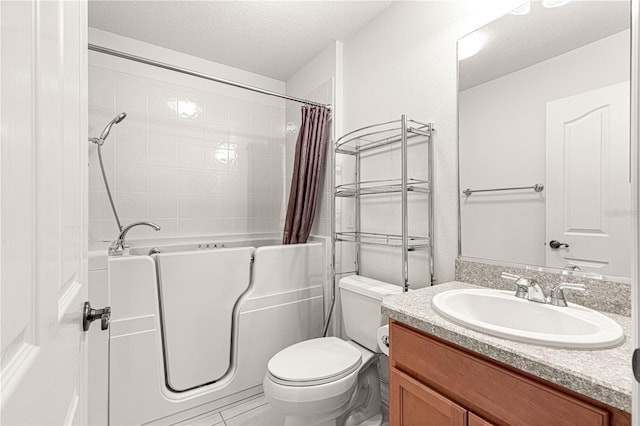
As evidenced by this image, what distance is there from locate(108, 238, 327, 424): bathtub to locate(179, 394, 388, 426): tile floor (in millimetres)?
38

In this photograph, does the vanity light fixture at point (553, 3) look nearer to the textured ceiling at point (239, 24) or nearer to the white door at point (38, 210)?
the textured ceiling at point (239, 24)

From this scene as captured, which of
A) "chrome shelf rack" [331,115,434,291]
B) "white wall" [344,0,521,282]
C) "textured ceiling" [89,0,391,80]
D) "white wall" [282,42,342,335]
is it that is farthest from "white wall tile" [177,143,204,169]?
"white wall" [344,0,521,282]

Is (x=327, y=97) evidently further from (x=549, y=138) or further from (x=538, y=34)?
(x=549, y=138)

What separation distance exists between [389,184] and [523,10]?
3.22 feet

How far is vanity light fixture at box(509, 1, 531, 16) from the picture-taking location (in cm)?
120

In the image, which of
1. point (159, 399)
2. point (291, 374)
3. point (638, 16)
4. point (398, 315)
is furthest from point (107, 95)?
point (638, 16)

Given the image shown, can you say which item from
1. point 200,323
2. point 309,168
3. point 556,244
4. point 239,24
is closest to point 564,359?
point 556,244

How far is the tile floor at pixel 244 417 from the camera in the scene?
1624 millimetres

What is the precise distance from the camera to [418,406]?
0.94m

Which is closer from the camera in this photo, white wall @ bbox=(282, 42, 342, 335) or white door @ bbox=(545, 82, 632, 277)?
white door @ bbox=(545, 82, 632, 277)

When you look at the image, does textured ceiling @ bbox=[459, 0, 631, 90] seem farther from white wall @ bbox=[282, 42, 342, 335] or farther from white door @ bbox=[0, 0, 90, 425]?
white door @ bbox=[0, 0, 90, 425]

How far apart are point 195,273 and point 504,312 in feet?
4.95

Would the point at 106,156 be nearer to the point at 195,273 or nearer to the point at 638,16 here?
the point at 195,273

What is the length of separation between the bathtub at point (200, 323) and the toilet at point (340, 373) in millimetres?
389
